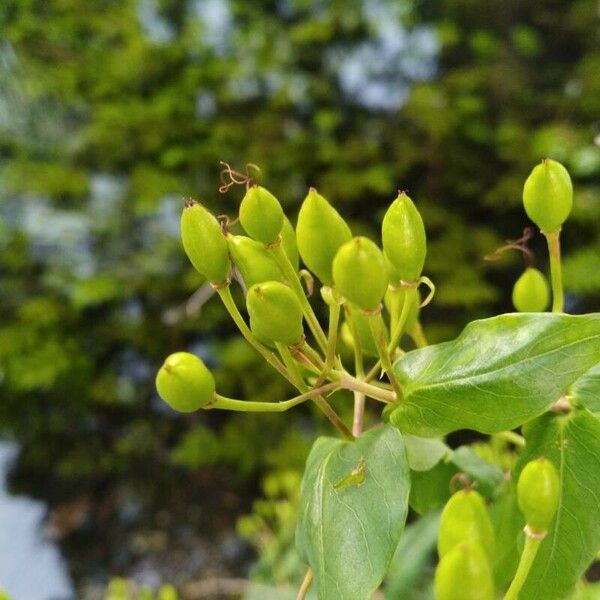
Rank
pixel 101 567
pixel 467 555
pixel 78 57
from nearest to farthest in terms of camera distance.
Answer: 1. pixel 467 555
2. pixel 101 567
3. pixel 78 57

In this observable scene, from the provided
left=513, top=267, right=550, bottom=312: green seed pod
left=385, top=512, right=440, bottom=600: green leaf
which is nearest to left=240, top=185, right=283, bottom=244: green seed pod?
left=513, top=267, right=550, bottom=312: green seed pod

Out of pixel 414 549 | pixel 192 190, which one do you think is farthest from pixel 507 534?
pixel 192 190

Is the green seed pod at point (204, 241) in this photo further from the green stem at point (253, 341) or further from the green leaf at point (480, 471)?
the green leaf at point (480, 471)

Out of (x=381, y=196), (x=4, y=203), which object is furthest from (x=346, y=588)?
(x=4, y=203)

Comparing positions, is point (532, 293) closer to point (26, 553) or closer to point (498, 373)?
point (498, 373)

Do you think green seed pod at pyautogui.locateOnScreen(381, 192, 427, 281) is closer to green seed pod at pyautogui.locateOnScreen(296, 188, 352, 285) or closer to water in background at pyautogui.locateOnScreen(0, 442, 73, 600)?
green seed pod at pyautogui.locateOnScreen(296, 188, 352, 285)

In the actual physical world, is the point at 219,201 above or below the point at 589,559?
below

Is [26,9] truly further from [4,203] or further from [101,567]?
[101,567]
